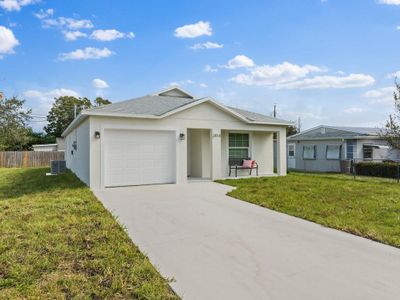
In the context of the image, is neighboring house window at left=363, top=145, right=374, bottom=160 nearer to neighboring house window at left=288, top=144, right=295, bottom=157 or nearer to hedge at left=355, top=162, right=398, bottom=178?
hedge at left=355, top=162, right=398, bottom=178

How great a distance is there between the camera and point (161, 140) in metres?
11.9

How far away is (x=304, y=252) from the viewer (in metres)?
4.52

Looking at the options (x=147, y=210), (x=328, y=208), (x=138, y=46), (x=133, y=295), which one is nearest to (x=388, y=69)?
(x=328, y=208)

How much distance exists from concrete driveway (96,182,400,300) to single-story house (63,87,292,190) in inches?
149

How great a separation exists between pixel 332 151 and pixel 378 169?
13.1ft

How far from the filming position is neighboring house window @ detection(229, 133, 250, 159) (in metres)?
14.6

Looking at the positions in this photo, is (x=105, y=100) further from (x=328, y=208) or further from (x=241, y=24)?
(x=328, y=208)

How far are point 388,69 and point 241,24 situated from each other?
874 centimetres

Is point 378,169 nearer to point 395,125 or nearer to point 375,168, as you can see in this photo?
point 375,168

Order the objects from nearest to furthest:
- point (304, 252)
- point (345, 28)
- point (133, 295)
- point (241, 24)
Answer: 1. point (133, 295)
2. point (304, 252)
3. point (345, 28)
4. point (241, 24)

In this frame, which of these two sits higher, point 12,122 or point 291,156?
point 12,122

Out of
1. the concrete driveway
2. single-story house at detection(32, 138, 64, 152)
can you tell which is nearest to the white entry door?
the concrete driveway

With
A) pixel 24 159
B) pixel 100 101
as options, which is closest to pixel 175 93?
pixel 24 159

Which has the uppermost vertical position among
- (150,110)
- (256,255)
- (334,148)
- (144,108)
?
(144,108)
